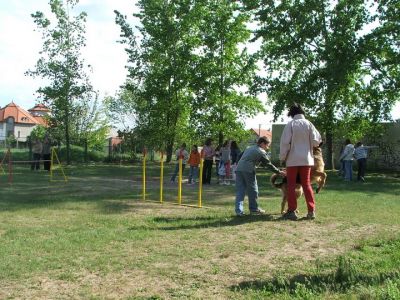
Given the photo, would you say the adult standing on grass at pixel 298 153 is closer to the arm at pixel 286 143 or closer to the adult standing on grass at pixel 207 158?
the arm at pixel 286 143

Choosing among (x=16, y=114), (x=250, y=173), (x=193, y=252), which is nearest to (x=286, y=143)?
(x=250, y=173)

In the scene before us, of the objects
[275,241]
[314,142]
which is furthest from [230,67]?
[275,241]

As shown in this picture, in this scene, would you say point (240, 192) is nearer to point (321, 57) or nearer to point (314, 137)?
point (314, 137)

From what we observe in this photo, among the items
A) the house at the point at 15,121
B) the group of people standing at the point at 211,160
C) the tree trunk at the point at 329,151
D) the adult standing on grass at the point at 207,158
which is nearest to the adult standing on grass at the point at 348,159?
the group of people standing at the point at 211,160

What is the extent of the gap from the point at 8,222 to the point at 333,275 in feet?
20.9

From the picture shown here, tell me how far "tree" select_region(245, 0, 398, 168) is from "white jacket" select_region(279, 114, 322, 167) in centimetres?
1511

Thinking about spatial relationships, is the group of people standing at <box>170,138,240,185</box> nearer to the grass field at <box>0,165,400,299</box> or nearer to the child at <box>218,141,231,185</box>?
the child at <box>218,141,231,185</box>

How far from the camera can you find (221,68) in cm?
3378

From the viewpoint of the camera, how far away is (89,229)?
8.73 metres

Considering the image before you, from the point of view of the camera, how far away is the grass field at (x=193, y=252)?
5.26 metres

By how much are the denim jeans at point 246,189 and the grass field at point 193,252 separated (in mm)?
379

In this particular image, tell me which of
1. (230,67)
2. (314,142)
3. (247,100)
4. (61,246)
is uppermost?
(230,67)

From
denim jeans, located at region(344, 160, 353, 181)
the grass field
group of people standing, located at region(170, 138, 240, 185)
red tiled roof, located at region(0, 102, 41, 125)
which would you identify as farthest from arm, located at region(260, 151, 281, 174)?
red tiled roof, located at region(0, 102, 41, 125)

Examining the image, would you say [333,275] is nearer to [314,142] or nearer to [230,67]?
[314,142]
